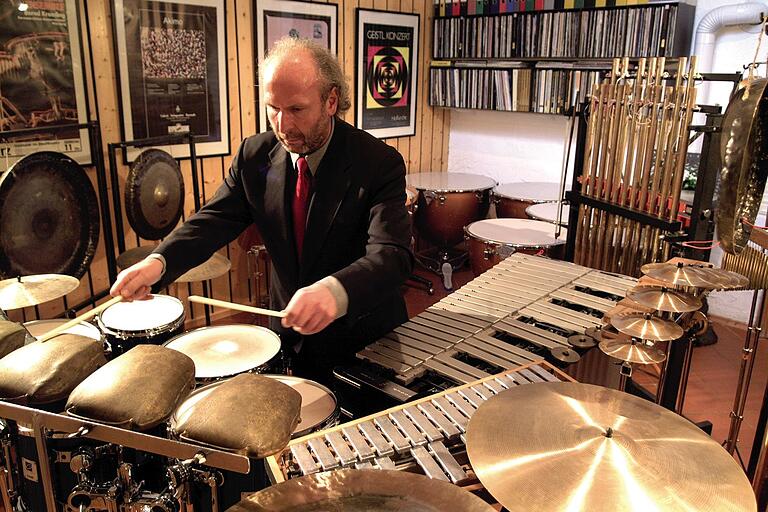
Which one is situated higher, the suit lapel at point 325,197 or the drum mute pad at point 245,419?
Result: the suit lapel at point 325,197

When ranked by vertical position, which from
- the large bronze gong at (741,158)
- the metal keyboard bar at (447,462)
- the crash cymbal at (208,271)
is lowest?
the crash cymbal at (208,271)

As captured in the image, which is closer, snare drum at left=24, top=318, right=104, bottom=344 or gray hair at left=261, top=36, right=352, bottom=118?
gray hair at left=261, top=36, right=352, bottom=118

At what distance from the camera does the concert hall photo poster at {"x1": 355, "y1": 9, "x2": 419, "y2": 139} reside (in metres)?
5.30

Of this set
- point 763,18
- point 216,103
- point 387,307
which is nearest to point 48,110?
point 216,103

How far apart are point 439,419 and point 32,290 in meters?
1.82

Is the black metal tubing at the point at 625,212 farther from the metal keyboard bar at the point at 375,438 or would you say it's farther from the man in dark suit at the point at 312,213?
the metal keyboard bar at the point at 375,438

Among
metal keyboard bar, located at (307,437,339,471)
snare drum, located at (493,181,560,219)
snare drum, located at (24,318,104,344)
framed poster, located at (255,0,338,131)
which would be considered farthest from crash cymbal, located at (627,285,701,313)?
framed poster, located at (255,0,338,131)

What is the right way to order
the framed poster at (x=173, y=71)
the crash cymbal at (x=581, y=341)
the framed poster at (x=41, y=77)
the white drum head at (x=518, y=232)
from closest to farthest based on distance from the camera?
the crash cymbal at (x=581, y=341), the framed poster at (x=41, y=77), the framed poster at (x=173, y=71), the white drum head at (x=518, y=232)

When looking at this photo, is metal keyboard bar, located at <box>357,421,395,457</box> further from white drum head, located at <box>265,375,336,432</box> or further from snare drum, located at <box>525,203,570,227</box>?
snare drum, located at <box>525,203,570,227</box>

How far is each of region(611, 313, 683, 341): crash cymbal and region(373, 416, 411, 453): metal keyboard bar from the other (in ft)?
2.65

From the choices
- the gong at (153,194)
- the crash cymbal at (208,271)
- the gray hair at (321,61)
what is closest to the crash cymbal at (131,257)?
the gong at (153,194)

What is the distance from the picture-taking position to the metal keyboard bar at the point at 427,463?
1.35 meters

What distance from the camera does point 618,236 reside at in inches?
122

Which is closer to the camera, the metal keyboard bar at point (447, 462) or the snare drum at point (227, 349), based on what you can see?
the metal keyboard bar at point (447, 462)
